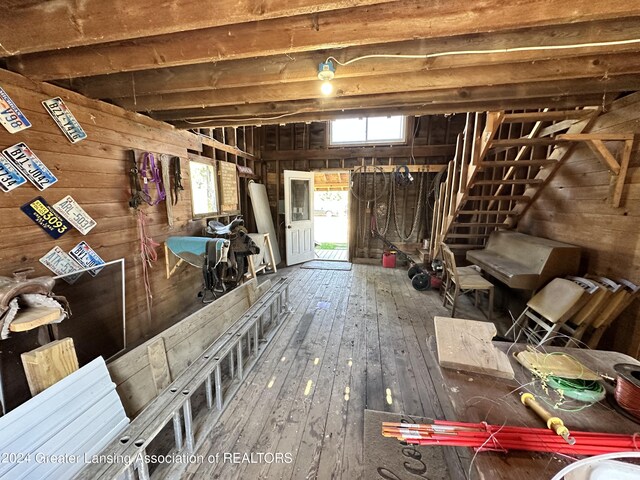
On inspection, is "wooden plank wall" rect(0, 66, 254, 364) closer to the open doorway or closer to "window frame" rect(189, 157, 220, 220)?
"window frame" rect(189, 157, 220, 220)

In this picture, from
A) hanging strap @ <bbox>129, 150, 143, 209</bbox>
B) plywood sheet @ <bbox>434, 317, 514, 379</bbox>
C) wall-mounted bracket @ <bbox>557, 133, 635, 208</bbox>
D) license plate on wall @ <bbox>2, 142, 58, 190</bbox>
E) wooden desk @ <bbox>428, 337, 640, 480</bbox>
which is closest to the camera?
wooden desk @ <bbox>428, 337, 640, 480</bbox>

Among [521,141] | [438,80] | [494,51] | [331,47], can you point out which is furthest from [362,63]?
[521,141]

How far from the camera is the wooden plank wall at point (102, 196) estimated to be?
1.80m

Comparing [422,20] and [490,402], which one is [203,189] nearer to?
[422,20]

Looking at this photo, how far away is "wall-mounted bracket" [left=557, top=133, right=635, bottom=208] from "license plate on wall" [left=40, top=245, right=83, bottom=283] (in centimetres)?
436

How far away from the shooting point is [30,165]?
1.83m

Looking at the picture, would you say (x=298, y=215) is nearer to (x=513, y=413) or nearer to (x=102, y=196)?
(x=102, y=196)

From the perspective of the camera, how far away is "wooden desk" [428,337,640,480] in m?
0.72

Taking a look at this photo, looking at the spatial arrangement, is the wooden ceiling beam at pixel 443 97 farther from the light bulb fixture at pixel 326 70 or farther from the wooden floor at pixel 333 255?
the wooden floor at pixel 333 255

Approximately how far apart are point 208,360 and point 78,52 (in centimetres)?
217

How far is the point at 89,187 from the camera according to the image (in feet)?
7.37

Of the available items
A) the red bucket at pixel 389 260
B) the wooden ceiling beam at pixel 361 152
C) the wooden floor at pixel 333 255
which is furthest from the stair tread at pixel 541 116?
the wooden floor at pixel 333 255

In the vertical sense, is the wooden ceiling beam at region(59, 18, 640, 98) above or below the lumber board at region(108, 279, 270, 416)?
above

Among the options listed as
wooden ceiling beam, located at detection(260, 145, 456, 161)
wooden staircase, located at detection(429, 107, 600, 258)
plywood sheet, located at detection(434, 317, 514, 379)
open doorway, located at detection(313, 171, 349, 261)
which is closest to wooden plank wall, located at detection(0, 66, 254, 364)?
wooden ceiling beam, located at detection(260, 145, 456, 161)
